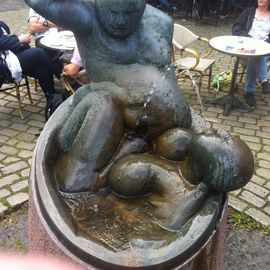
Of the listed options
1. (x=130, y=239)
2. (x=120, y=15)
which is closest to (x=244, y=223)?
(x=130, y=239)

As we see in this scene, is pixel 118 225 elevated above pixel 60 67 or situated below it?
above

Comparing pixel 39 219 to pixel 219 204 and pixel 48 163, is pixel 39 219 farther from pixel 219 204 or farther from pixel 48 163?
A: pixel 219 204

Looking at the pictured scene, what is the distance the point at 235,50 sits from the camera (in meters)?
5.93

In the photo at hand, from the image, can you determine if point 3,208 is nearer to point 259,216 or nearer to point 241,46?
point 259,216

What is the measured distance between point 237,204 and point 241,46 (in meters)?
3.01

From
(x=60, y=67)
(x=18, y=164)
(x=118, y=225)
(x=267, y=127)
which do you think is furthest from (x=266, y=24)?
(x=118, y=225)

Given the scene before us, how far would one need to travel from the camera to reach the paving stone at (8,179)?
4176 mm

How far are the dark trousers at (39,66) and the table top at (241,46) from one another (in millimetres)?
2406

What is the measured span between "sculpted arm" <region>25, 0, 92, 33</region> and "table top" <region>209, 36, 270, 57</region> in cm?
374

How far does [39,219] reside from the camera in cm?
225

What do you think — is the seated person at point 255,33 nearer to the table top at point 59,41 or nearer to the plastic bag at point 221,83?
the plastic bag at point 221,83

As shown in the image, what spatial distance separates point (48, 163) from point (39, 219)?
381mm

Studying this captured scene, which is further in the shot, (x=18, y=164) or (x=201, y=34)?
(x=201, y=34)

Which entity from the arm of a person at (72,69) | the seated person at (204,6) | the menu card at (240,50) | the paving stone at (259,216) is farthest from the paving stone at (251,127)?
the seated person at (204,6)
